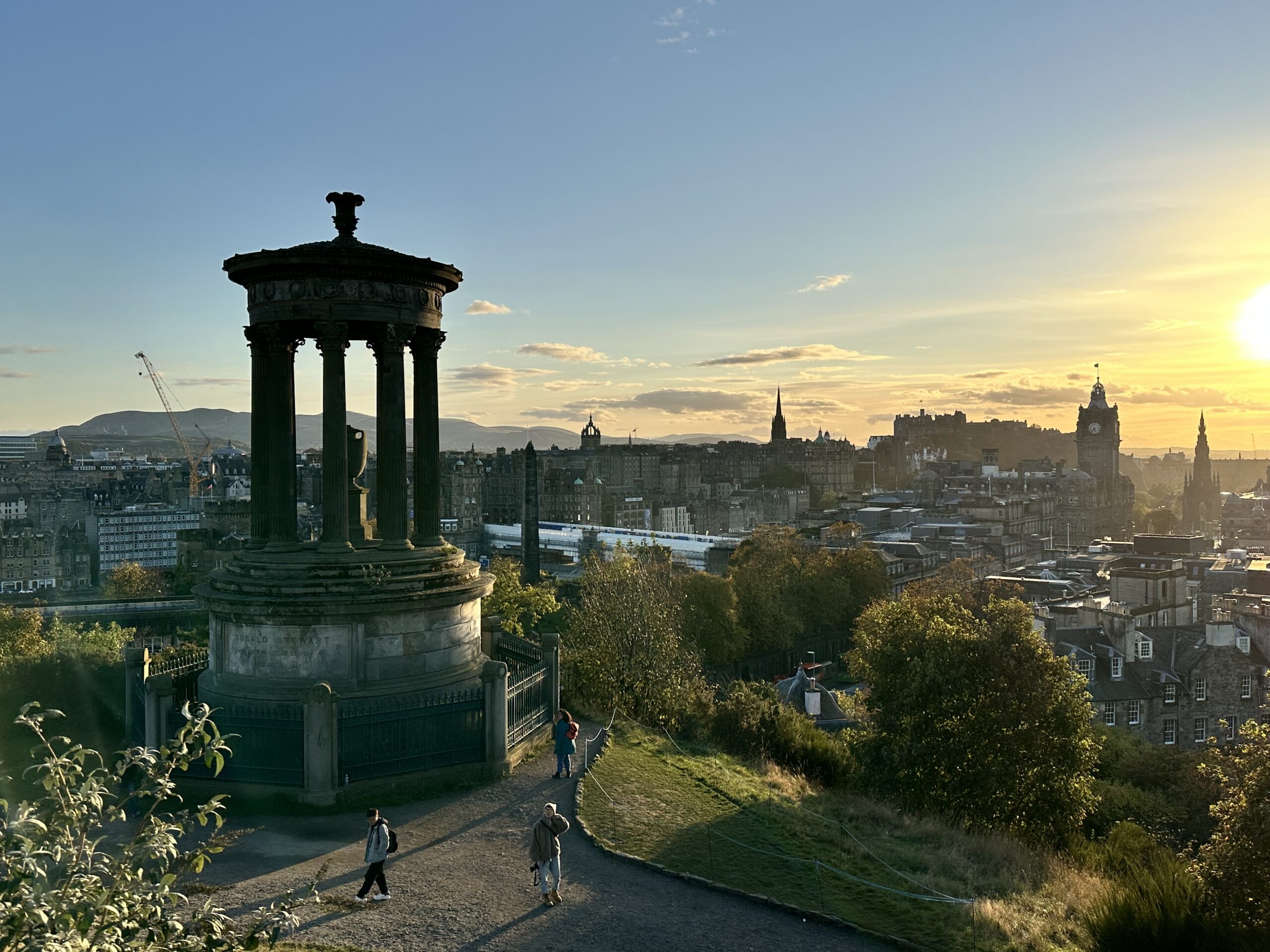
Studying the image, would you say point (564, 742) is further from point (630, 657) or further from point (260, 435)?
point (630, 657)

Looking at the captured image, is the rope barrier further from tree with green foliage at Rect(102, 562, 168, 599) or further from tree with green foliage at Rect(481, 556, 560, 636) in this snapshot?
tree with green foliage at Rect(102, 562, 168, 599)

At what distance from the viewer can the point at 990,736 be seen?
75.5ft

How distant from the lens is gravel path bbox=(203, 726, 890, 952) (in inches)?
438

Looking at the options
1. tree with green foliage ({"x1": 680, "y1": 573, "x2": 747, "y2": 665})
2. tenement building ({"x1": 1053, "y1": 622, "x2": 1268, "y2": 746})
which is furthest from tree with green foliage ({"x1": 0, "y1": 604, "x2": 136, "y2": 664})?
tenement building ({"x1": 1053, "y1": 622, "x2": 1268, "y2": 746})

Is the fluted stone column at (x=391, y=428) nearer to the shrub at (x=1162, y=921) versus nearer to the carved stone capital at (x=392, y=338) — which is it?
the carved stone capital at (x=392, y=338)

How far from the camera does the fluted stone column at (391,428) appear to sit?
62.3 feet

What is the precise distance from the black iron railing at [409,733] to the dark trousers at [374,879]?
382 cm

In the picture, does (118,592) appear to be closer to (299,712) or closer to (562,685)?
(562,685)

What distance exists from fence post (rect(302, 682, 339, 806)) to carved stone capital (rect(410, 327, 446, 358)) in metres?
7.55

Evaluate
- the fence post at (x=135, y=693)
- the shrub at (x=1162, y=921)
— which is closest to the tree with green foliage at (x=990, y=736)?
the shrub at (x=1162, y=921)

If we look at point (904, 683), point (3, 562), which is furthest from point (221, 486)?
point (904, 683)

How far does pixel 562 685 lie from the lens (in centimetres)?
2509

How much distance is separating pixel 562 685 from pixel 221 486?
189 meters

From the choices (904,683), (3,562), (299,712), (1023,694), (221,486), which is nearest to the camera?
(299,712)
